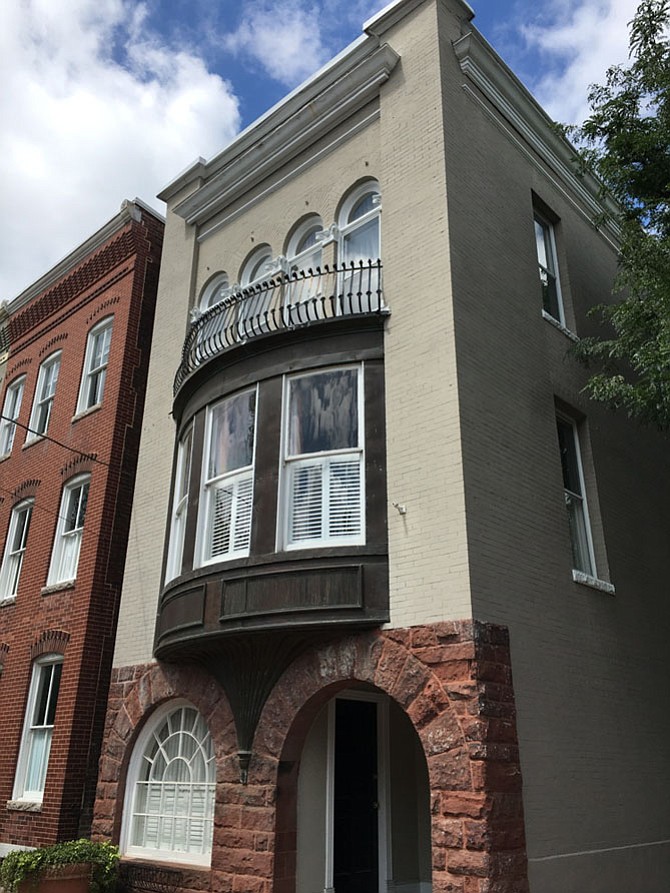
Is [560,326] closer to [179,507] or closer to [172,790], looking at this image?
[179,507]

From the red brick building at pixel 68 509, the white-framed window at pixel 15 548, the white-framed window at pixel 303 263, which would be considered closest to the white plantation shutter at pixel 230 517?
the white-framed window at pixel 303 263

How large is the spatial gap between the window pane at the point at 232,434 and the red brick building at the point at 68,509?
391 centimetres

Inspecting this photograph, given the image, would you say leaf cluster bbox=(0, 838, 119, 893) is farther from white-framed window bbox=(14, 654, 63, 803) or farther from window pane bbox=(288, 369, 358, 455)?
window pane bbox=(288, 369, 358, 455)

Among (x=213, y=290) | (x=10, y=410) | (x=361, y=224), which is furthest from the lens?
(x=10, y=410)

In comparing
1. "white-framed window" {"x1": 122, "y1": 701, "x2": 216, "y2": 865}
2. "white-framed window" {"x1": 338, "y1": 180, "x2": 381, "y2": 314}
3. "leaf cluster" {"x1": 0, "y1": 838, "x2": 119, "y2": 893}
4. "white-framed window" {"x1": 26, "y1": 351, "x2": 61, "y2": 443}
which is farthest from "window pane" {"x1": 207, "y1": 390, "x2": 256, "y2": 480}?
"white-framed window" {"x1": 26, "y1": 351, "x2": 61, "y2": 443}

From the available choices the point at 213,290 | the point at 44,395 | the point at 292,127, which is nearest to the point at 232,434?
the point at 213,290

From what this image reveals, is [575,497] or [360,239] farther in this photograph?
[360,239]

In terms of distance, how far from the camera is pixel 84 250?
17.3m

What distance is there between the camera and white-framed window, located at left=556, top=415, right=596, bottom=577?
1052cm

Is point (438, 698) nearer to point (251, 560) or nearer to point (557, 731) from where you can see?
point (557, 731)

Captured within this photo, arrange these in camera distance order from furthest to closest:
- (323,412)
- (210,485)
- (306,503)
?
1. (210,485)
2. (323,412)
3. (306,503)

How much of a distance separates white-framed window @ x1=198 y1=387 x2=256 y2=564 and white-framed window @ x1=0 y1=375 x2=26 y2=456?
363 inches

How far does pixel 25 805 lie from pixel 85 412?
278 inches

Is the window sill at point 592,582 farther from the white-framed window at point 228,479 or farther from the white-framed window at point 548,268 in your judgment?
the white-framed window at point 228,479
